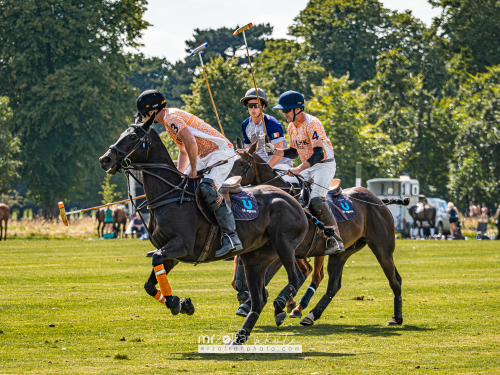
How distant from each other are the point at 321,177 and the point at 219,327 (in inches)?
99.2

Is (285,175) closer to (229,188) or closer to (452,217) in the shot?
(229,188)

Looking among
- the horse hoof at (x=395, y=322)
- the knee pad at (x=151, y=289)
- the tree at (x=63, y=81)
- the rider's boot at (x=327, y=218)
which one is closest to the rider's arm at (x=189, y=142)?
the knee pad at (x=151, y=289)

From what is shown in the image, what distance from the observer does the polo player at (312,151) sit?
34.8ft

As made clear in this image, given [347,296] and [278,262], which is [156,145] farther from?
[347,296]

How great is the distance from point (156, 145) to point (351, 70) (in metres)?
Answer: 64.1

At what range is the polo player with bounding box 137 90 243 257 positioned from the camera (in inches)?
343

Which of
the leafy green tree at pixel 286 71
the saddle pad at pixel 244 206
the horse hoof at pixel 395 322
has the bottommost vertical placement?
the horse hoof at pixel 395 322

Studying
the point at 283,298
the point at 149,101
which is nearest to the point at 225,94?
the point at 149,101

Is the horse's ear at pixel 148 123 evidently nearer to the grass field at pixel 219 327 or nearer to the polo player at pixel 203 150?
the polo player at pixel 203 150

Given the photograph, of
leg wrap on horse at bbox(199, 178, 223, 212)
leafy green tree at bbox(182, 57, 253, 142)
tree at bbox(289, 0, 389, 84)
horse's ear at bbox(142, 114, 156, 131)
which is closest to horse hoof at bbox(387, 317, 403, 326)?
leg wrap on horse at bbox(199, 178, 223, 212)

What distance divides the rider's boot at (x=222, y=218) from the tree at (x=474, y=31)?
2155 inches

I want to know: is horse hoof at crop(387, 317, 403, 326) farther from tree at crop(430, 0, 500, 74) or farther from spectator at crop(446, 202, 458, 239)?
tree at crop(430, 0, 500, 74)

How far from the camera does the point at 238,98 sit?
177ft

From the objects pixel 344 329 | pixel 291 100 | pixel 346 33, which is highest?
pixel 346 33
